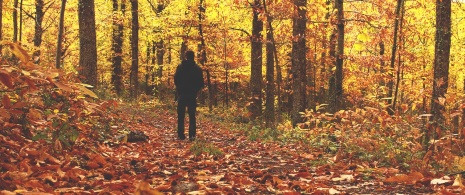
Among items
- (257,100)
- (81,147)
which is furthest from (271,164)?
(257,100)

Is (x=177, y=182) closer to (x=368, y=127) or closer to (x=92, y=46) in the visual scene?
(x=368, y=127)

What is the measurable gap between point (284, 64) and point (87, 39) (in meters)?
13.9

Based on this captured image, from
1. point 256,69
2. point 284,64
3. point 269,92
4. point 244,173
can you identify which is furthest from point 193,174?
point 284,64

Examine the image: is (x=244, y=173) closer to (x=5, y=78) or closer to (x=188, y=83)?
(x=5, y=78)

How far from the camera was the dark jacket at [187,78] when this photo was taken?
338 inches

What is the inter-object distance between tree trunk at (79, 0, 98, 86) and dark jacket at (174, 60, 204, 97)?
2882mm

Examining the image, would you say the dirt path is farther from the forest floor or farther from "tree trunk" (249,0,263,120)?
"tree trunk" (249,0,263,120)

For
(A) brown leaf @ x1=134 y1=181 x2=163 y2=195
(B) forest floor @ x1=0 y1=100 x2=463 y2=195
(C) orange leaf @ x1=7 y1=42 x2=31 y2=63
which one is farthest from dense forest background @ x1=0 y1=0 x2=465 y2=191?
(A) brown leaf @ x1=134 y1=181 x2=163 y2=195

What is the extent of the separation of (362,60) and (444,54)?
7637 mm

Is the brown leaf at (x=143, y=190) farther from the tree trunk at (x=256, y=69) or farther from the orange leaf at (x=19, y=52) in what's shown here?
the tree trunk at (x=256, y=69)

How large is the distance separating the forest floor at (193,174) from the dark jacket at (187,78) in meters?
2.33

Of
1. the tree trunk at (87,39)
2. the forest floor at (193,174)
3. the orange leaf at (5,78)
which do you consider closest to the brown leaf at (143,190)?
the forest floor at (193,174)

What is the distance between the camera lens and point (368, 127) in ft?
23.0

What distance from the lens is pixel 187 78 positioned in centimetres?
863
